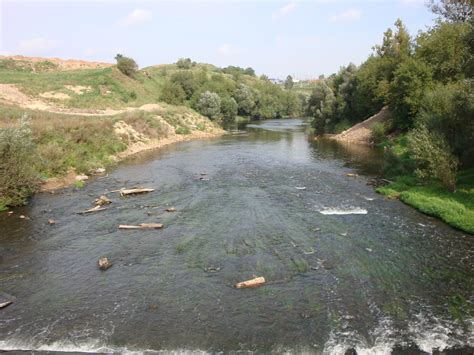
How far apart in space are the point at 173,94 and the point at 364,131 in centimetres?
4852

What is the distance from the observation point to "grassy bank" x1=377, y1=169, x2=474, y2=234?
21922 millimetres

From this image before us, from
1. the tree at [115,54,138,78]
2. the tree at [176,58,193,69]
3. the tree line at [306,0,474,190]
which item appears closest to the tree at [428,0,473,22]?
the tree line at [306,0,474,190]

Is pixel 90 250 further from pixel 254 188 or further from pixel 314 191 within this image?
pixel 314 191


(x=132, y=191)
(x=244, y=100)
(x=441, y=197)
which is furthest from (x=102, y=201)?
(x=244, y=100)

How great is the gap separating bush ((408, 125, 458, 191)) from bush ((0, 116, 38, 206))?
26461mm

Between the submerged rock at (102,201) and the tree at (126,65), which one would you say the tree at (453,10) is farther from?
the tree at (126,65)

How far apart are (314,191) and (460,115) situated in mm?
11082

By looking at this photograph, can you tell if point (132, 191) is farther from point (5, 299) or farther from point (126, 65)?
point (126, 65)

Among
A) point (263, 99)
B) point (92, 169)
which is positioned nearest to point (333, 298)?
Answer: point (92, 169)

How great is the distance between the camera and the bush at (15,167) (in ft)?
81.7

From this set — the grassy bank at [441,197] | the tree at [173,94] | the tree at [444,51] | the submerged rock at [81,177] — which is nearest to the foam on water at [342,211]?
the grassy bank at [441,197]

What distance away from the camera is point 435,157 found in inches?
1018

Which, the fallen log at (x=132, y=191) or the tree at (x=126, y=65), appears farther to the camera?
the tree at (x=126, y=65)

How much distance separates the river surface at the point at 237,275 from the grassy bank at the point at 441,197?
27.7 inches
